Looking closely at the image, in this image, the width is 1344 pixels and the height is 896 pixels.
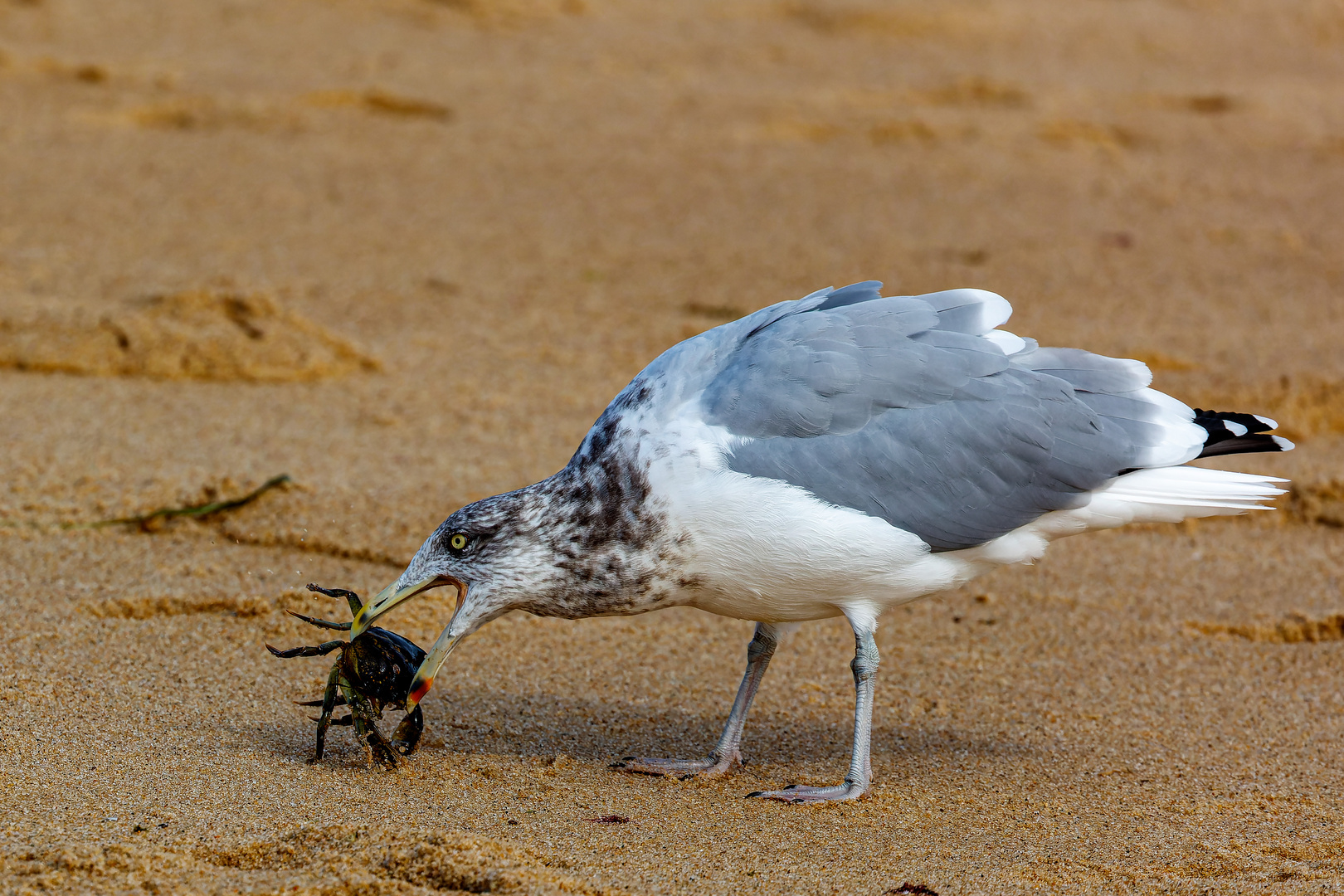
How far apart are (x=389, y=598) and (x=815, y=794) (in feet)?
4.25

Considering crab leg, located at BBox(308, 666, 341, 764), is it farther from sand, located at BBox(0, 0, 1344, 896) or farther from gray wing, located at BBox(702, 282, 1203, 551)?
gray wing, located at BBox(702, 282, 1203, 551)

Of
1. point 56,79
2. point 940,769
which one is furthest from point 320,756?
point 56,79

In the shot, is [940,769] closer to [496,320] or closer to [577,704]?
[577,704]

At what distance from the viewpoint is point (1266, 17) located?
14977mm

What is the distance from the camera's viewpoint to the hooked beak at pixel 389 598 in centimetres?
400

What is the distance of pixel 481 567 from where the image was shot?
4027 millimetres

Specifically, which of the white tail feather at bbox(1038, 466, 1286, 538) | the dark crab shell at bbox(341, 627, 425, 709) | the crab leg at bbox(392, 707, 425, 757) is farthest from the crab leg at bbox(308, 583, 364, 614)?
the white tail feather at bbox(1038, 466, 1286, 538)

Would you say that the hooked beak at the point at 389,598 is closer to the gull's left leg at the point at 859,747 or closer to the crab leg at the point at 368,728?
the crab leg at the point at 368,728

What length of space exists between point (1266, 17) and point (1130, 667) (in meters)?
12.1

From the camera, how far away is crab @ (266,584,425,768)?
3.94m

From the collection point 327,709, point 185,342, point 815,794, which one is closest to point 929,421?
point 815,794

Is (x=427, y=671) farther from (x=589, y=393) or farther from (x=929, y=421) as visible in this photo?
(x=589, y=393)

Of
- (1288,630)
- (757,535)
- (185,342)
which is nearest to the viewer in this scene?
(757,535)

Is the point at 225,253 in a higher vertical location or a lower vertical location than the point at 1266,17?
lower
